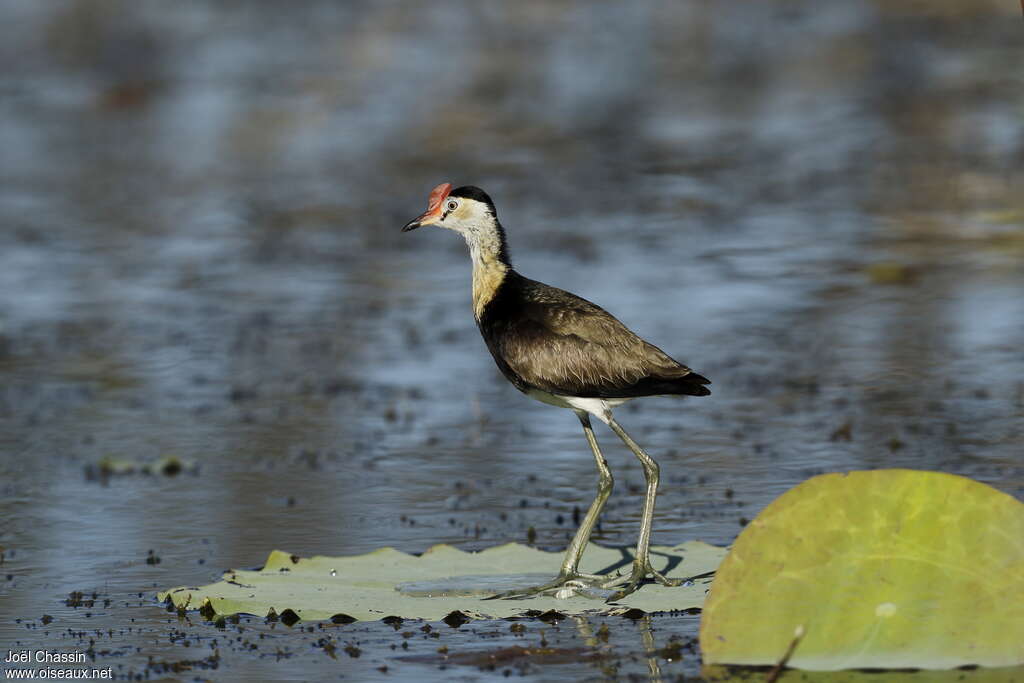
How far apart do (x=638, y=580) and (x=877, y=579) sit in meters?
1.39

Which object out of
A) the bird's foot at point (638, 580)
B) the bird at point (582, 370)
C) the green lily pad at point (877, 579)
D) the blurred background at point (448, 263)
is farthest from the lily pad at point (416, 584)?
the green lily pad at point (877, 579)

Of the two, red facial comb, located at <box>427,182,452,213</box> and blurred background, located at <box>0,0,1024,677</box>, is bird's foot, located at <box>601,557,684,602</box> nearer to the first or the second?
blurred background, located at <box>0,0,1024,677</box>

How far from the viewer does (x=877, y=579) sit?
16.8 ft

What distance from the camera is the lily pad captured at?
6066mm

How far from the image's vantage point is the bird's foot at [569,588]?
6.26 m

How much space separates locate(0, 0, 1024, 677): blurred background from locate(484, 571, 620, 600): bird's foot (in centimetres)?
83

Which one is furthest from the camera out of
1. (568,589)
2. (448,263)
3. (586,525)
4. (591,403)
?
(448,263)

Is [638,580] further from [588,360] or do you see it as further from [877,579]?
[877,579]

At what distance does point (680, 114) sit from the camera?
18734mm

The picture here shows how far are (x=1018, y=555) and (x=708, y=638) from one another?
869 mm

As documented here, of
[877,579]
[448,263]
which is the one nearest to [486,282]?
[877,579]

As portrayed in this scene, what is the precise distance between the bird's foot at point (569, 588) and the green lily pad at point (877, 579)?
3.64ft

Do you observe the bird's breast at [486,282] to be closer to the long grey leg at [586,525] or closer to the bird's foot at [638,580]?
the long grey leg at [586,525]

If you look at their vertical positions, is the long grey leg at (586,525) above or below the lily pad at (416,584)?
above
